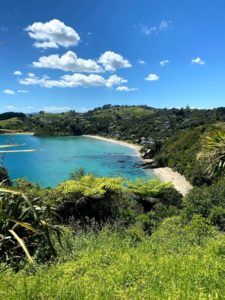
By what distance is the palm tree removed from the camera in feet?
31.5

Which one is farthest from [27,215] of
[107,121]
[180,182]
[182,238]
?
[107,121]

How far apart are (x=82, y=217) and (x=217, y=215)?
5.93 metres

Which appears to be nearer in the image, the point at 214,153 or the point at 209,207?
the point at 214,153

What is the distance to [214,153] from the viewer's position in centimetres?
962

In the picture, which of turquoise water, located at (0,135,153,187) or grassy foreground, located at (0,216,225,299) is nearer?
grassy foreground, located at (0,216,225,299)

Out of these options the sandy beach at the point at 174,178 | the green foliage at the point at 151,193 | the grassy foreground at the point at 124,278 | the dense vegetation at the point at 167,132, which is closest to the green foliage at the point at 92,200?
the green foliage at the point at 151,193

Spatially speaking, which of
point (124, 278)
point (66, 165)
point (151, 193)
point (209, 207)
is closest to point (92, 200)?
point (209, 207)

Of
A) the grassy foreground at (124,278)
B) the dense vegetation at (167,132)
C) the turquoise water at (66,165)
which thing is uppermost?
the grassy foreground at (124,278)

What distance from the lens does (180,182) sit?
203 feet

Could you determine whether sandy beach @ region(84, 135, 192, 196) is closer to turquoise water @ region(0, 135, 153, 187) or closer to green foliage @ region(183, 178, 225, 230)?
turquoise water @ region(0, 135, 153, 187)

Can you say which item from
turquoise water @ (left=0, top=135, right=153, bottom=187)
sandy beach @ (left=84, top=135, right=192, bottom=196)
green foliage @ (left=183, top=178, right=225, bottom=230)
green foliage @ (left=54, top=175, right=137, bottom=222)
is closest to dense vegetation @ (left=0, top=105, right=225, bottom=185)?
sandy beach @ (left=84, top=135, right=192, bottom=196)

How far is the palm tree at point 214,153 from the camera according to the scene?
9615mm

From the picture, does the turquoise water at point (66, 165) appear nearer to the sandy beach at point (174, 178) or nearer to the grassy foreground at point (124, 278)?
the sandy beach at point (174, 178)

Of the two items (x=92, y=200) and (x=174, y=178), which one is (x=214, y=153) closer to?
(x=92, y=200)
